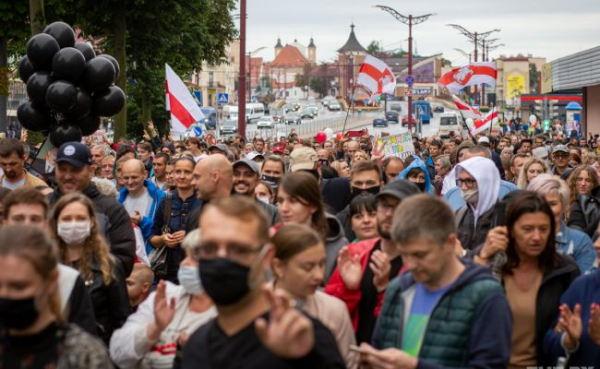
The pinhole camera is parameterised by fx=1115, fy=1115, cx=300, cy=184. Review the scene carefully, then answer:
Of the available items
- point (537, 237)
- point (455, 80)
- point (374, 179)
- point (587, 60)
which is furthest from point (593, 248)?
point (587, 60)

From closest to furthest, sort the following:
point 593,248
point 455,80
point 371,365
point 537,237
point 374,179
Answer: point 371,365 < point 537,237 < point 593,248 < point 374,179 < point 455,80

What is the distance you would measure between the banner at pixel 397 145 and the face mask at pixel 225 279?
1398 cm

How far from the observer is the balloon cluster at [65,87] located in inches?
522

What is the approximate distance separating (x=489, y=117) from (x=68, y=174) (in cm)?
2353

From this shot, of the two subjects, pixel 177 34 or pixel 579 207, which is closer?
pixel 579 207

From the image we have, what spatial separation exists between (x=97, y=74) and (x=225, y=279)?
1023 cm

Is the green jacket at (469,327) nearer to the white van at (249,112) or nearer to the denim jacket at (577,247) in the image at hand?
the denim jacket at (577,247)

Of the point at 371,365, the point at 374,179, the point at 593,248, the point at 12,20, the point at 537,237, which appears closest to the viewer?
the point at 371,365

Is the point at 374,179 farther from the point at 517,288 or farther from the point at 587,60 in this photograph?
the point at 587,60

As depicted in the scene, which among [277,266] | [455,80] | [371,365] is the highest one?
[455,80]

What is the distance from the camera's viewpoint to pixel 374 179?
29.5ft

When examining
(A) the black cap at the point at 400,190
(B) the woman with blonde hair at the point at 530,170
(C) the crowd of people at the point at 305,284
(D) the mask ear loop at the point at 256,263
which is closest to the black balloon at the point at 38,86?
(C) the crowd of people at the point at 305,284

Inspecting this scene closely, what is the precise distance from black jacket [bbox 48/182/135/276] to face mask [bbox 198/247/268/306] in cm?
361

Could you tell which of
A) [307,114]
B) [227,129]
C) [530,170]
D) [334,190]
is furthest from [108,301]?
[307,114]
